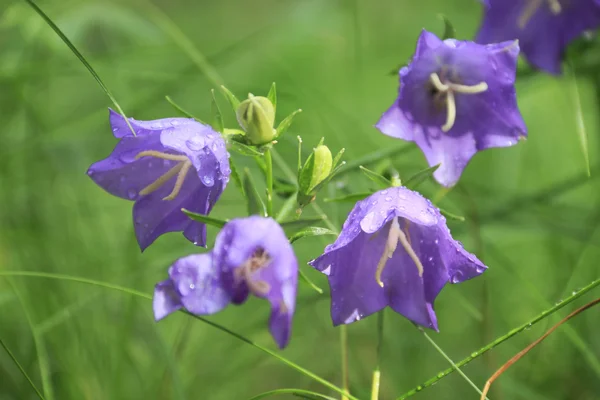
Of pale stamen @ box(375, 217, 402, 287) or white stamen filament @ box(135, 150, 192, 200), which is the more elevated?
white stamen filament @ box(135, 150, 192, 200)

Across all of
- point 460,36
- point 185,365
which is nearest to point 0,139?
point 185,365

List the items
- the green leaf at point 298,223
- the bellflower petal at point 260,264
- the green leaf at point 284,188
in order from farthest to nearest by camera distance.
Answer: the green leaf at point 284,188, the green leaf at point 298,223, the bellflower petal at point 260,264

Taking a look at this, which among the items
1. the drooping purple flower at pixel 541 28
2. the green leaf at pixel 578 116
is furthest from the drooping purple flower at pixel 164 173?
the drooping purple flower at pixel 541 28

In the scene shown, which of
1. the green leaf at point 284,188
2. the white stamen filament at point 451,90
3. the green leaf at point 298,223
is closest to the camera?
the green leaf at point 298,223

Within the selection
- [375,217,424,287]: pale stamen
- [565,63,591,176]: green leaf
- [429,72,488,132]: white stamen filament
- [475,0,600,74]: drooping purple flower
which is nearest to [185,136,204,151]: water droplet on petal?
[375,217,424,287]: pale stamen

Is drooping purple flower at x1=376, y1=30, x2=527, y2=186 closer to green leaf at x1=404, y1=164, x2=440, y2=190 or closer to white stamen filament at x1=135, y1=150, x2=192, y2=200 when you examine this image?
green leaf at x1=404, y1=164, x2=440, y2=190

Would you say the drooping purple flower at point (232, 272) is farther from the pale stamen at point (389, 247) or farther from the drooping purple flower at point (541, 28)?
the drooping purple flower at point (541, 28)

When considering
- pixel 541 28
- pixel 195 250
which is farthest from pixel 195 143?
pixel 541 28
